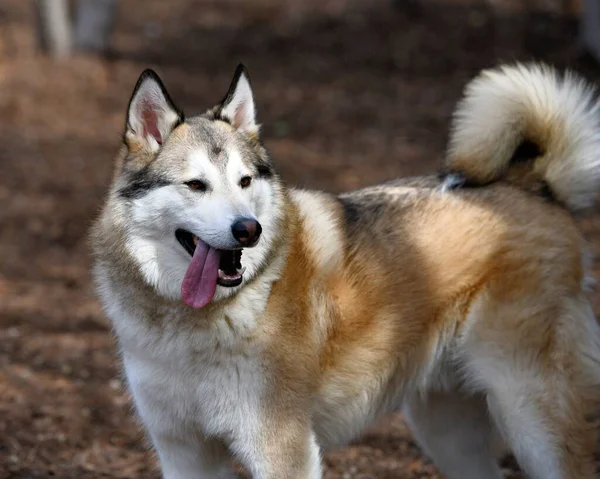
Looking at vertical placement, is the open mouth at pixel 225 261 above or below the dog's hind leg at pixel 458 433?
above

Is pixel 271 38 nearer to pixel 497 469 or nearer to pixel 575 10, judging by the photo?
pixel 575 10

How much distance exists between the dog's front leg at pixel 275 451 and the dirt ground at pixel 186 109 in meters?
1.41

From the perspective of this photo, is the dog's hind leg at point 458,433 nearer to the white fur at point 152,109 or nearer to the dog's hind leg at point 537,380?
the dog's hind leg at point 537,380

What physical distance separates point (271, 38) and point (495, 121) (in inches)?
393

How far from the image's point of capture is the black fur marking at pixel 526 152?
4.80 m

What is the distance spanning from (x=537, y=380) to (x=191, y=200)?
166cm

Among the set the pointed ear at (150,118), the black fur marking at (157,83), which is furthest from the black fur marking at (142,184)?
the black fur marking at (157,83)

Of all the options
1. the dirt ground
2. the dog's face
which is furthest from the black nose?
the dirt ground

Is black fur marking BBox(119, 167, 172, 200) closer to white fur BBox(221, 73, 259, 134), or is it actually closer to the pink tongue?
the pink tongue

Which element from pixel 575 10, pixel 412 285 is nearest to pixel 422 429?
pixel 412 285

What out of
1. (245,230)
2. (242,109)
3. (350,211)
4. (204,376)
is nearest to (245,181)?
(245,230)

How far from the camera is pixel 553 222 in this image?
15.1ft

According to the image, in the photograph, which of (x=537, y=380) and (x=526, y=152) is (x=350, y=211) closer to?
(x=526, y=152)

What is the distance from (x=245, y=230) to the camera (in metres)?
3.90
